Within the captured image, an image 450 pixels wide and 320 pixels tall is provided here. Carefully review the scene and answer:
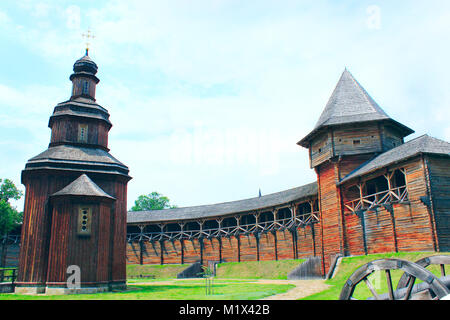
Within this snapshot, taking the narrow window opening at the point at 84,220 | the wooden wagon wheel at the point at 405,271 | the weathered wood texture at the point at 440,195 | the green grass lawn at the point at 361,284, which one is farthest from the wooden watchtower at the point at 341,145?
the wooden wagon wheel at the point at 405,271

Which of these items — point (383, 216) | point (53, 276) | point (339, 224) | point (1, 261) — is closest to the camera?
point (53, 276)

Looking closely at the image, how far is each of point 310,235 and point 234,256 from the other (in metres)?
11.6

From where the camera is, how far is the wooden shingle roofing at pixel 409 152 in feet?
67.7

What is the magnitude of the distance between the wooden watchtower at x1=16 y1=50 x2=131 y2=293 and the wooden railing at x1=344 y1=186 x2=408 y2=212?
52.7ft

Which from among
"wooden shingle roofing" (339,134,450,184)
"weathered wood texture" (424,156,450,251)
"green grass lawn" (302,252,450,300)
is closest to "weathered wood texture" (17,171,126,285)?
"green grass lawn" (302,252,450,300)

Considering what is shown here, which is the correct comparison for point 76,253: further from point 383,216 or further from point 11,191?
point 11,191

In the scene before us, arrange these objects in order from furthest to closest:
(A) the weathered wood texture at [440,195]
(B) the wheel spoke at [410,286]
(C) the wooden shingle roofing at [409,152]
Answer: (C) the wooden shingle roofing at [409,152], (A) the weathered wood texture at [440,195], (B) the wheel spoke at [410,286]

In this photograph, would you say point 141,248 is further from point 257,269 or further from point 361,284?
point 361,284

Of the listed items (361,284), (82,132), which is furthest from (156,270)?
(361,284)

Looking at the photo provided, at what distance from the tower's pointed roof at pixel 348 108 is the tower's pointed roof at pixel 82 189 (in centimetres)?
1688

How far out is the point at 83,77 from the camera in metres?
30.4

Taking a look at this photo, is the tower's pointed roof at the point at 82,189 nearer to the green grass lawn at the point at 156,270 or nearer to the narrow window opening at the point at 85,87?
the narrow window opening at the point at 85,87

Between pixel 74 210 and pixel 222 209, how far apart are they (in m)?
25.1
